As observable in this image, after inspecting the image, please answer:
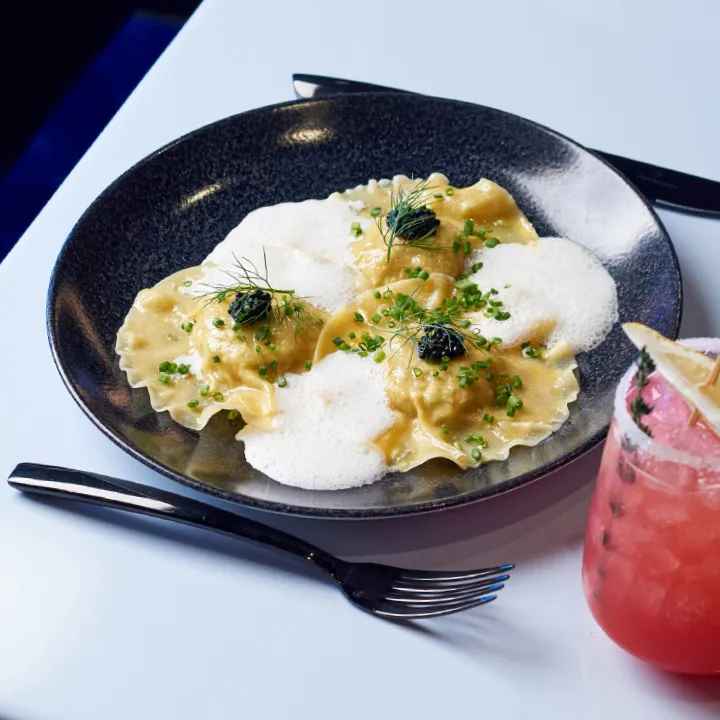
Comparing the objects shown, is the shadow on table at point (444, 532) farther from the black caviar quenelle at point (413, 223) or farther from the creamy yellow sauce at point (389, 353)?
the black caviar quenelle at point (413, 223)

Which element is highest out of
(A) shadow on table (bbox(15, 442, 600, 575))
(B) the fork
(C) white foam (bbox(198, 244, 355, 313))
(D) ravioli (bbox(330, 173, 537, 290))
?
(D) ravioli (bbox(330, 173, 537, 290))

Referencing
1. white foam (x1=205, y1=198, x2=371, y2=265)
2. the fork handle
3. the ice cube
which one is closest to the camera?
the ice cube

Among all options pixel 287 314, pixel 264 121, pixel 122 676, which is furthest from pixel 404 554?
pixel 264 121

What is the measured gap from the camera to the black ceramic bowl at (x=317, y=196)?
1.99m

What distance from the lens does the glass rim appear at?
4.30 feet

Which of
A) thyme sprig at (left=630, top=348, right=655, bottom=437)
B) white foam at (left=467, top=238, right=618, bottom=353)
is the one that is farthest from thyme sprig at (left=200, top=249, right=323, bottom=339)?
thyme sprig at (left=630, top=348, right=655, bottom=437)

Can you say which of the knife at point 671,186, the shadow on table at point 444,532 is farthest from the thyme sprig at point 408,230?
the shadow on table at point 444,532

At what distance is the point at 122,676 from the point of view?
5.68 ft

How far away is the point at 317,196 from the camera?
9.75ft

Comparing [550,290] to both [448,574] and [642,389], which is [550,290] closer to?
[448,574]

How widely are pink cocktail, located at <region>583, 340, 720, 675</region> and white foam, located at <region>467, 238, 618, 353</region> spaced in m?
0.85

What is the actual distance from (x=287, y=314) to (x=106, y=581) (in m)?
0.85

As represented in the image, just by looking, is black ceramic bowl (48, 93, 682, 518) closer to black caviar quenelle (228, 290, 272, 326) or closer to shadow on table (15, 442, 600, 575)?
shadow on table (15, 442, 600, 575)

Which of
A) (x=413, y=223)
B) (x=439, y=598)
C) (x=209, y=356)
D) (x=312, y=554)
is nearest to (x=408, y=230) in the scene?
(x=413, y=223)
